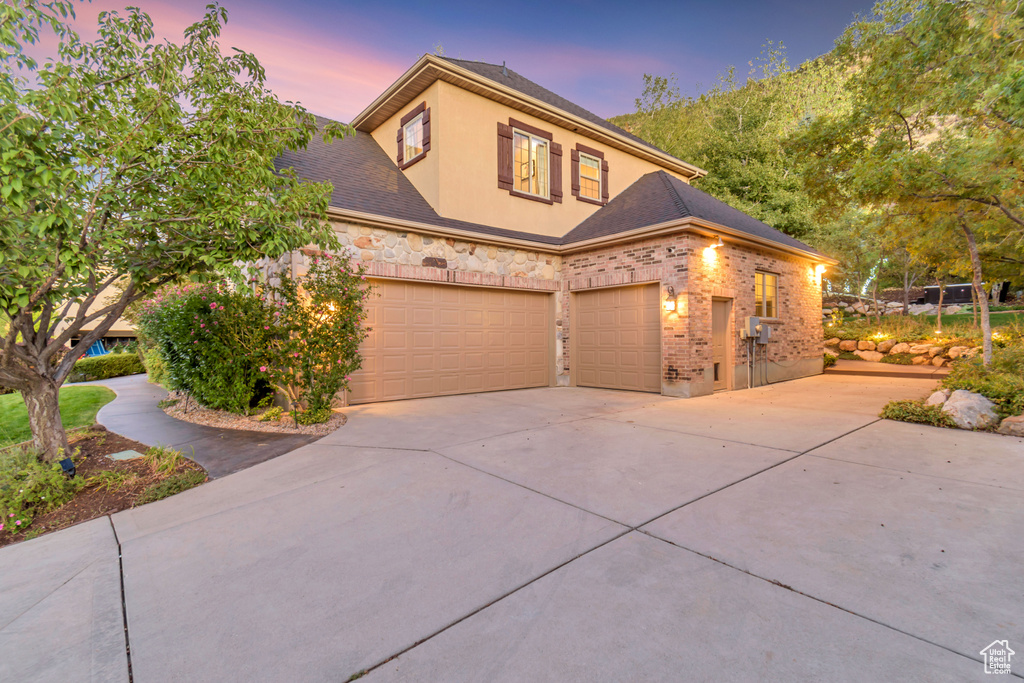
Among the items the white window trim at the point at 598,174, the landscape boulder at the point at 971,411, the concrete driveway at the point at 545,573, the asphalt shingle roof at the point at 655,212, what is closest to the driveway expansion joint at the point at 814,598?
the concrete driveway at the point at 545,573

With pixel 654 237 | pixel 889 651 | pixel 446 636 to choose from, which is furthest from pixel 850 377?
pixel 446 636

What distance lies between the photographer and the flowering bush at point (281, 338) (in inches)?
252

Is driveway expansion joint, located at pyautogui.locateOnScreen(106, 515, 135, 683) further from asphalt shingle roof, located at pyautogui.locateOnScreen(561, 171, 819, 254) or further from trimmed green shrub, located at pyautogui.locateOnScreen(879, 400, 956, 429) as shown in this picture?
asphalt shingle roof, located at pyautogui.locateOnScreen(561, 171, 819, 254)

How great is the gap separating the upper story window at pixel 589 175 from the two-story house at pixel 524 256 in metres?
0.05

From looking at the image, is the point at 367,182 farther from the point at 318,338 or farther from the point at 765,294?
the point at 765,294

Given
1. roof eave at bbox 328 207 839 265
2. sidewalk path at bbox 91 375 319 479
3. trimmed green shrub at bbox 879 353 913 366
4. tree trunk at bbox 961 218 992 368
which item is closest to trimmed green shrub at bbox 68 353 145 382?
sidewalk path at bbox 91 375 319 479

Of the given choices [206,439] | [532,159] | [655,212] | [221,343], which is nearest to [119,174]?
[206,439]

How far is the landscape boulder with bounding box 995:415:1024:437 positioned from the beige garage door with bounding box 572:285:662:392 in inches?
189

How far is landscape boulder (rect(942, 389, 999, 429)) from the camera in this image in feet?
18.9

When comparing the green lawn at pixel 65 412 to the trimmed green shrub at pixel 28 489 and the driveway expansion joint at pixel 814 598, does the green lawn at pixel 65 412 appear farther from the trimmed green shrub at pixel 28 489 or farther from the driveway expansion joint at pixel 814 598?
the driveway expansion joint at pixel 814 598

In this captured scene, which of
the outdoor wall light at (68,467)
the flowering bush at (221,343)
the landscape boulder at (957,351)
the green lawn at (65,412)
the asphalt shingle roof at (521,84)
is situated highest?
the asphalt shingle roof at (521,84)

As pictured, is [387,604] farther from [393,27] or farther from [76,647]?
[393,27]

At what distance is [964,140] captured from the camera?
23.8ft

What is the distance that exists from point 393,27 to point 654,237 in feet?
33.4
